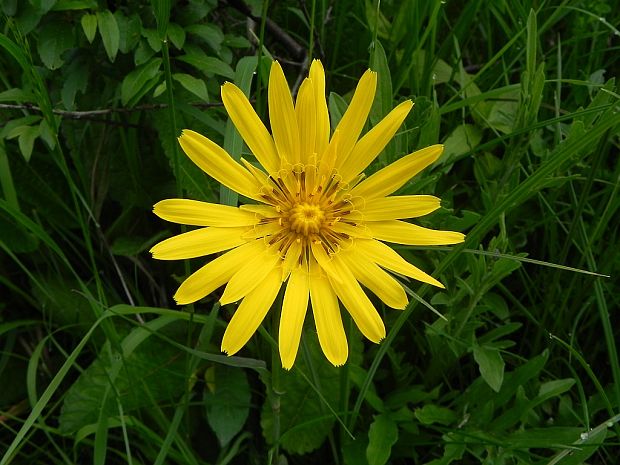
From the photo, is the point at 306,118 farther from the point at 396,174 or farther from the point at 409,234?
the point at 409,234

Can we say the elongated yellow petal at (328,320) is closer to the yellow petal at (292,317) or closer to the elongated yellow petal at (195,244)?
the yellow petal at (292,317)

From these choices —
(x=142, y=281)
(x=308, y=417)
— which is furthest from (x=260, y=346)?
(x=142, y=281)

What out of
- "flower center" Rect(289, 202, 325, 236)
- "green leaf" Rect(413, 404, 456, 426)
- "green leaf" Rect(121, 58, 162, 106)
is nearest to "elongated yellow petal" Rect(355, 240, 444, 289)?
"flower center" Rect(289, 202, 325, 236)

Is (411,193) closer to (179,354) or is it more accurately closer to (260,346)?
(260,346)

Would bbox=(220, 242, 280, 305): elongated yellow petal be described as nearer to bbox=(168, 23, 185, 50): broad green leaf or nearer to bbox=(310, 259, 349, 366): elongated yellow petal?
bbox=(310, 259, 349, 366): elongated yellow petal

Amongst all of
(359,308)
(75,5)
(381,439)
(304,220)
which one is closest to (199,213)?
(304,220)

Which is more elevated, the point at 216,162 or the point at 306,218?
the point at 216,162
